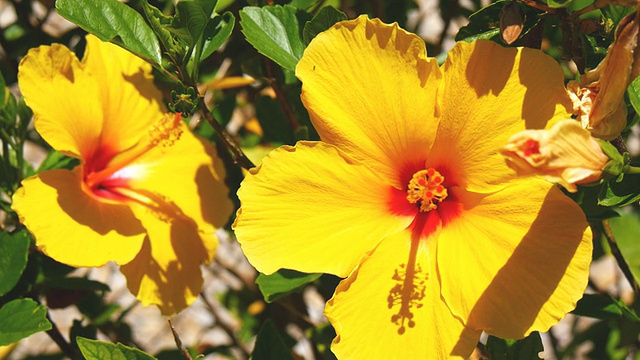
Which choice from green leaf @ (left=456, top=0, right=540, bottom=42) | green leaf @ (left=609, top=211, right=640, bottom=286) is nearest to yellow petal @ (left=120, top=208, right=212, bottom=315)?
green leaf @ (left=456, top=0, right=540, bottom=42)

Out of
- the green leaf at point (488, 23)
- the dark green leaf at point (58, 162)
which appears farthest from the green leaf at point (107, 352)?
the green leaf at point (488, 23)

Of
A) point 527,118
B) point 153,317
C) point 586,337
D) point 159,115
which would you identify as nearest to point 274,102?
point 159,115

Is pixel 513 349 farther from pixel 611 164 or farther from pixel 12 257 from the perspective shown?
pixel 12 257

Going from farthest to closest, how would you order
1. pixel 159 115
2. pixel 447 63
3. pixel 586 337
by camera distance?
pixel 586 337 → pixel 159 115 → pixel 447 63

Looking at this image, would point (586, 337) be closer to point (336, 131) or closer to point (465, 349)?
point (465, 349)

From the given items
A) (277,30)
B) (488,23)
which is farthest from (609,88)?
(277,30)

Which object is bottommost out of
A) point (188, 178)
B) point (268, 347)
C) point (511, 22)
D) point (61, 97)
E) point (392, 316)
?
point (268, 347)

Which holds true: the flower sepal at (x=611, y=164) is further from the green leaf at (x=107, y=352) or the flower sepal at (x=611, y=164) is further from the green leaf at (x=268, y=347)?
the green leaf at (x=107, y=352)
